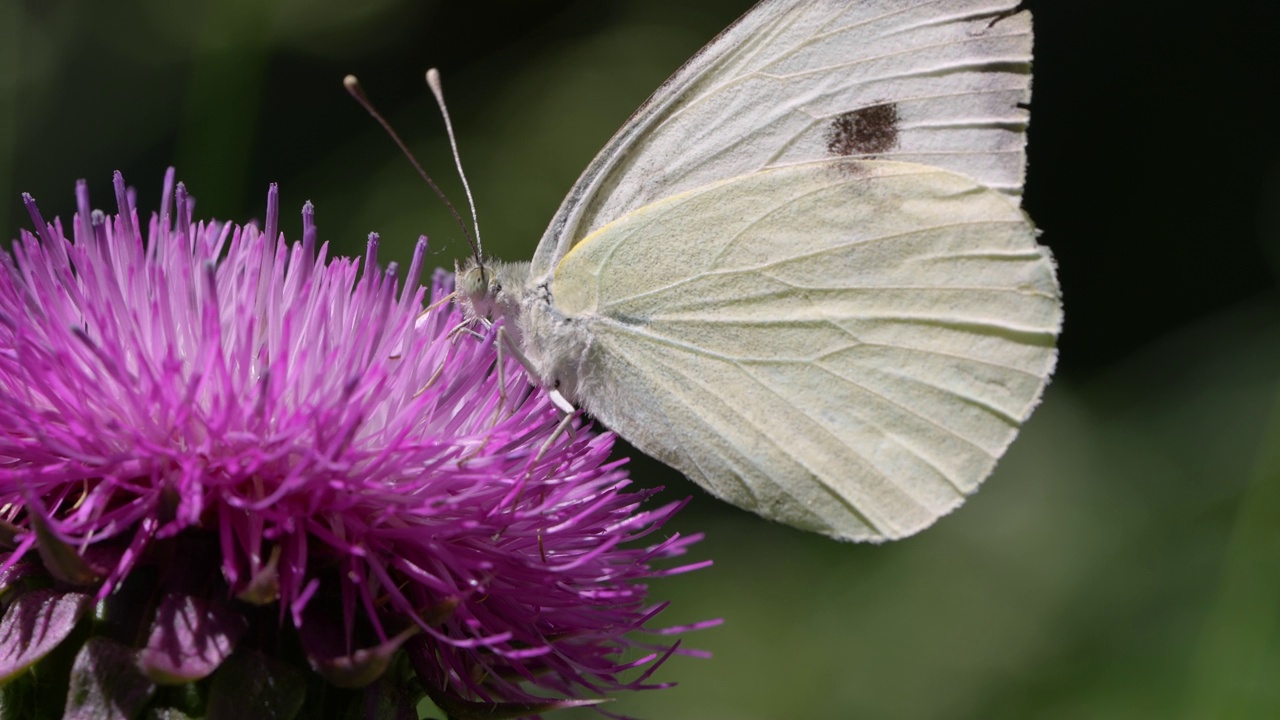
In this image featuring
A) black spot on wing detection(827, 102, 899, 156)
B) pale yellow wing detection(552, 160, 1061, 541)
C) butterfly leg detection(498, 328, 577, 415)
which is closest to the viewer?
butterfly leg detection(498, 328, 577, 415)

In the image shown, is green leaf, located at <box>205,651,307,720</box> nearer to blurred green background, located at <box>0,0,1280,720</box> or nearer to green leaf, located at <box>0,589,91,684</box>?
green leaf, located at <box>0,589,91,684</box>

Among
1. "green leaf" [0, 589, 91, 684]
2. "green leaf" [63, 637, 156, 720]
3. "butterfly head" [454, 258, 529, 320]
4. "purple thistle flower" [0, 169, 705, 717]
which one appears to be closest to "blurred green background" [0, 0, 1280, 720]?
"butterfly head" [454, 258, 529, 320]

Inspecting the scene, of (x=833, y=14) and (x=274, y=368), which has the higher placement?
(x=833, y=14)

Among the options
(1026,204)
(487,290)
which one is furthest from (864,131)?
(1026,204)

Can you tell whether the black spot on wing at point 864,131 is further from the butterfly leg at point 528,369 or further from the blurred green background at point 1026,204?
the blurred green background at point 1026,204

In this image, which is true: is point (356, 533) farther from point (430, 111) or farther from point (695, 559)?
point (430, 111)

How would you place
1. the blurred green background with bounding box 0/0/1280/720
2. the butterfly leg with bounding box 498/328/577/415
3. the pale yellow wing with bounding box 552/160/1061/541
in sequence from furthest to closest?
the blurred green background with bounding box 0/0/1280/720
the pale yellow wing with bounding box 552/160/1061/541
the butterfly leg with bounding box 498/328/577/415

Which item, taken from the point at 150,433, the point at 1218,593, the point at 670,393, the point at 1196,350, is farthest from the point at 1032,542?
the point at 150,433

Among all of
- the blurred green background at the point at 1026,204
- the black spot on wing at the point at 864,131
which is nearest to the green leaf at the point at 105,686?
the black spot on wing at the point at 864,131
